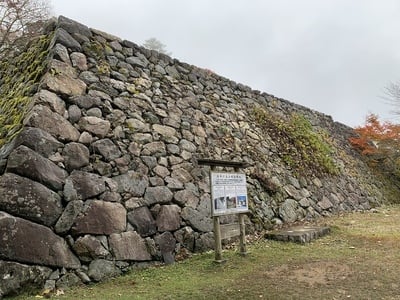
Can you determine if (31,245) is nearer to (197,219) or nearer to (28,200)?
(28,200)

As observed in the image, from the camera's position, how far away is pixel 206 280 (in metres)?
4.30

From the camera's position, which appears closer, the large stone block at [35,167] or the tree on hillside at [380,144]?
the large stone block at [35,167]

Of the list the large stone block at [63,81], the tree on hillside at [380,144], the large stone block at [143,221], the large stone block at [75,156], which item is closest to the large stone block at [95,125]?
the large stone block at [75,156]

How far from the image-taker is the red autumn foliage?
14051 mm

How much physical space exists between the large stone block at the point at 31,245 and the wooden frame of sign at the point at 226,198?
6.47 ft

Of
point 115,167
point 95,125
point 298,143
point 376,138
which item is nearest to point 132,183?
point 115,167

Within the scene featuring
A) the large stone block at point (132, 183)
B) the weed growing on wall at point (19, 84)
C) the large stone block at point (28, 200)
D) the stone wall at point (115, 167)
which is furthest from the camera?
the large stone block at point (132, 183)

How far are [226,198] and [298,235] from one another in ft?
5.64

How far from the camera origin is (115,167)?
517 cm

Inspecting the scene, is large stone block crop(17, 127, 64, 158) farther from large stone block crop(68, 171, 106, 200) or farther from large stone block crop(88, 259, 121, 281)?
large stone block crop(88, 259, 121, 281)

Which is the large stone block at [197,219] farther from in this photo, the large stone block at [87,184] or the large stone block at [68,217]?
the large stone block at [68,217]

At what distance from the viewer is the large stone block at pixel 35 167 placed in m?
4.14

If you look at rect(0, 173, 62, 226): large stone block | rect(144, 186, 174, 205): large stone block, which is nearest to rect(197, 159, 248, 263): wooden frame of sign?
rect(144, 186, 174, 205): large stone block

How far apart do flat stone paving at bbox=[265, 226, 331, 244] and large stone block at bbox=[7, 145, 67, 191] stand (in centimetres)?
385
